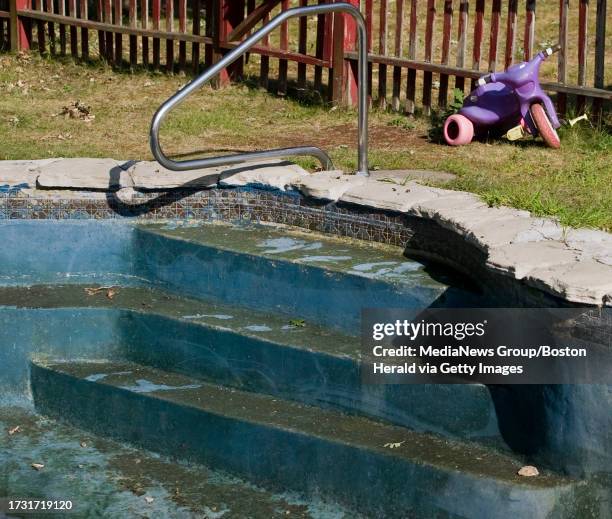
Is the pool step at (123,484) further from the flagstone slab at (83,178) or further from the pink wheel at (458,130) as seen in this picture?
the pink wheel at (458,130)

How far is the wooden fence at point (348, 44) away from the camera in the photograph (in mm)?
7285

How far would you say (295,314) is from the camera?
499 cm

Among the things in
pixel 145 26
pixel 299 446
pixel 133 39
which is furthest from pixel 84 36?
pixel 299 446

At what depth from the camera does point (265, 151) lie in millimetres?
5621

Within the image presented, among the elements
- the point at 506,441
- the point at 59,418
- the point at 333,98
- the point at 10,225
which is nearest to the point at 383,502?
the point at 506,441

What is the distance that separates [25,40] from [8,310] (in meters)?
5.58

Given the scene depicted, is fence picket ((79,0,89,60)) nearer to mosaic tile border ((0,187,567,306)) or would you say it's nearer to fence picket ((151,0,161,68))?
fence picket ((151,0,161,68))

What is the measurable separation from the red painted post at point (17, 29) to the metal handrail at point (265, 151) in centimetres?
508

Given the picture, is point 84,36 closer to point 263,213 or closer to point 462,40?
point 462,40

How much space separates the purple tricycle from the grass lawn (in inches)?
4.3

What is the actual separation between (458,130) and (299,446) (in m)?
3.17

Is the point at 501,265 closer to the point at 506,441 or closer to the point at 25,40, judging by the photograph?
the point at 506,441

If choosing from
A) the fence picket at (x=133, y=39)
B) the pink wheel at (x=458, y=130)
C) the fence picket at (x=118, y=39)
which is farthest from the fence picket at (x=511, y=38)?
the fence picket at (x=118, y=39)

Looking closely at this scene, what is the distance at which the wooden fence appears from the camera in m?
7.29
